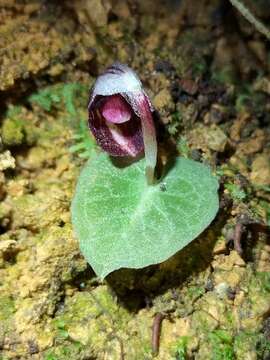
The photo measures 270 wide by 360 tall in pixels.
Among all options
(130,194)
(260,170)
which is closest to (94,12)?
(130,194)

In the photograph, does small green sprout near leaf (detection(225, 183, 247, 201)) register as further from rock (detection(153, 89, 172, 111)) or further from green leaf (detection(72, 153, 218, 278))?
rock (detection(153, 89, 172, 111))

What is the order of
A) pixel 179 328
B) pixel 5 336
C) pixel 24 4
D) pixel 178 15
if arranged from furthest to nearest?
pixel 178 15 → pixel 24 4 → pixel 179 328 → pixel 5 336

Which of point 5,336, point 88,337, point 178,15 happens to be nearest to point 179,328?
point 88,337

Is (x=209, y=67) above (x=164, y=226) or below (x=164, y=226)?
above

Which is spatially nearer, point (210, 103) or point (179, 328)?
point (179, 328)

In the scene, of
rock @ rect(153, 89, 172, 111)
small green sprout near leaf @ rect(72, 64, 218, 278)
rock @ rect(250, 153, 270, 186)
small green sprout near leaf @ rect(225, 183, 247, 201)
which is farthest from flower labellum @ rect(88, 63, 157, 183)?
rock @ rect(250, 153, 270, 186)

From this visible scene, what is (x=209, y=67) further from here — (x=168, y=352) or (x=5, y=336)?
(x=5, y=336)

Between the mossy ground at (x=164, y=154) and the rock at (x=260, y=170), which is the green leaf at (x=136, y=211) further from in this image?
the rock at (x=260, y=170)
